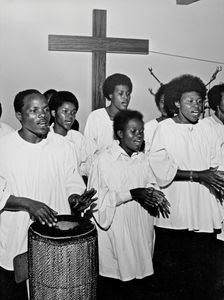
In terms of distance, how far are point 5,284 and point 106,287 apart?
0.89 meters

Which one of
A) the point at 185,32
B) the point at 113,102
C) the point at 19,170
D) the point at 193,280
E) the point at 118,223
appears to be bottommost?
the point at 193,280

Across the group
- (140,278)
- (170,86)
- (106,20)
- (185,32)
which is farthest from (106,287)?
(185,32)

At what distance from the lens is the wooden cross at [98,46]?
620 centimetres

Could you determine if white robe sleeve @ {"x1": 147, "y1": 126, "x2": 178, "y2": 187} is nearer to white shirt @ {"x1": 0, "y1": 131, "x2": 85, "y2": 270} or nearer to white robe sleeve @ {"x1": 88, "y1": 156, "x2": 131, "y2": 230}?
white robe sleeve @ {"x1": 88, "y1": 156, "x2": 131, "y2": 230}

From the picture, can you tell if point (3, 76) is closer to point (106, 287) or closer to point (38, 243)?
point (106, 287)

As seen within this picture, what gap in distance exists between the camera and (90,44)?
6.25m

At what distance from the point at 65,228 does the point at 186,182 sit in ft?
4.65

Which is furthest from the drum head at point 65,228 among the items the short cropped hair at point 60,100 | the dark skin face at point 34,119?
the short cropped hair at point 60,100

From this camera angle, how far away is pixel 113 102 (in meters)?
5.04

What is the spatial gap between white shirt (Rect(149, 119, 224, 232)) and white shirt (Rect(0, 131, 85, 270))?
0.79m

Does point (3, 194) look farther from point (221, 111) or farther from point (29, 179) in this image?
point (221, 111)

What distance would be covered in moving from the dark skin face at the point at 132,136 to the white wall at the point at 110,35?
2.80 meters

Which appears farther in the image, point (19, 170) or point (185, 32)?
point (185, 32)

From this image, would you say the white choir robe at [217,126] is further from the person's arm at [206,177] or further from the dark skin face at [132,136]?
the dark skin face at [132,136]
